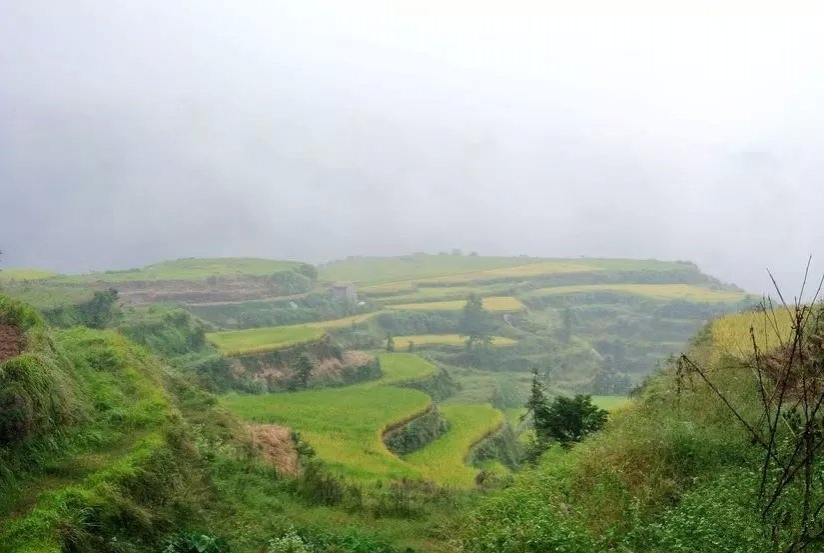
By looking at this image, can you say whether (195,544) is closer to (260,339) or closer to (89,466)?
(89,466)

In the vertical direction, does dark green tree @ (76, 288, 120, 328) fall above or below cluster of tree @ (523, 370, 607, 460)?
above

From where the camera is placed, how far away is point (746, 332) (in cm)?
1323

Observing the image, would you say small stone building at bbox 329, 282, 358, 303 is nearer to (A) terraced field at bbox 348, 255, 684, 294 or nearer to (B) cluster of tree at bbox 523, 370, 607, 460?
(A) terraced field at bbox 348, 255, 684, 294

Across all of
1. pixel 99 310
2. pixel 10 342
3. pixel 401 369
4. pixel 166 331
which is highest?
pixel 10 342

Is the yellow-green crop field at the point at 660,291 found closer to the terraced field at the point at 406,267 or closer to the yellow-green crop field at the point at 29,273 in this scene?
the terraced field at the point at 406,267

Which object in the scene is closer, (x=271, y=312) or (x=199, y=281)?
(x=271, y=312)

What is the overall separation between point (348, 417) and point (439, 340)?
32.9m

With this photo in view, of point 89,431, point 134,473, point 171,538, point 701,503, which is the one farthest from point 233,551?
point 701,503

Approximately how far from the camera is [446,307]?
2594 inches

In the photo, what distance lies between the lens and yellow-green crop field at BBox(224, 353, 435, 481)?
1683cm

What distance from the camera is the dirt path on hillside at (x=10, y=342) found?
28.7ft

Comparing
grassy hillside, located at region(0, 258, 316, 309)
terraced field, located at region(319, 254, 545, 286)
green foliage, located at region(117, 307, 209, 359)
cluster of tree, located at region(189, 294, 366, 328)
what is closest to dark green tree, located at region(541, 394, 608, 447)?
green foliage, located at region(117, 307, 209, 359)

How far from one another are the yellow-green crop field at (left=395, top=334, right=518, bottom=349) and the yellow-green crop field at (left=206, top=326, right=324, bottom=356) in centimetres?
1627

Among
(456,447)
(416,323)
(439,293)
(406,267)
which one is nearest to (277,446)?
(456,447)
